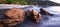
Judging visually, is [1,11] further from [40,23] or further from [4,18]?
[40,23]

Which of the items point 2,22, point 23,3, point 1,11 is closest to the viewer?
point 2,22

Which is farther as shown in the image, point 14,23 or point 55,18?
point 55,18

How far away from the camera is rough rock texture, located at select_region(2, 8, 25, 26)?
1.25m

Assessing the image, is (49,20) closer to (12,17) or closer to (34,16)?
(34,16)

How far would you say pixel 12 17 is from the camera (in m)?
1.25

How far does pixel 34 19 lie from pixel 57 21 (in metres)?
0.22

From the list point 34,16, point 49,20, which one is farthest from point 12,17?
point 49,20

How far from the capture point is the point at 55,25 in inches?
50.8

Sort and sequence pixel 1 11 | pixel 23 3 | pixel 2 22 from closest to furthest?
pixel 2 22, pixel 1 11, pixel 23 3

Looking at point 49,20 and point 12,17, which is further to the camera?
point 49,20

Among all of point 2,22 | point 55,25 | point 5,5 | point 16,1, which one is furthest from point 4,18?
point 55,25

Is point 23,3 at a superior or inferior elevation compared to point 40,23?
superior

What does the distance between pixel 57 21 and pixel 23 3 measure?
0.38 meters

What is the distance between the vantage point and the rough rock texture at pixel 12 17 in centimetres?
125
